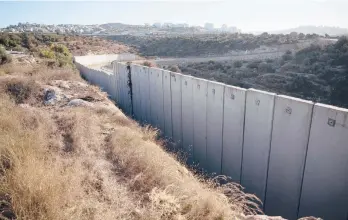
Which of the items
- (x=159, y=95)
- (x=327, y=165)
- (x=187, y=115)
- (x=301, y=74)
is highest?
(x=327, y=165)

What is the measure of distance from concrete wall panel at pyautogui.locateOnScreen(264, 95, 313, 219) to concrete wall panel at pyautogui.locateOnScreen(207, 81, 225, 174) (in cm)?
167

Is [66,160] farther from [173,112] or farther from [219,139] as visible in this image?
[173,112]

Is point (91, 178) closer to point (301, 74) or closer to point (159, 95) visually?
point (159, 95)

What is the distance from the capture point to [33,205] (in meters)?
2.92

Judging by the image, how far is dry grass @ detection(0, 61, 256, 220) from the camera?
121 inches

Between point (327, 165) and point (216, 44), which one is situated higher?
point (327, 165)

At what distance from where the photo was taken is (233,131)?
6.38 meters

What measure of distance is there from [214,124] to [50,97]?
18.2 ft

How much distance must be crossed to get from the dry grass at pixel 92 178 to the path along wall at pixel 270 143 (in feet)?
3.55

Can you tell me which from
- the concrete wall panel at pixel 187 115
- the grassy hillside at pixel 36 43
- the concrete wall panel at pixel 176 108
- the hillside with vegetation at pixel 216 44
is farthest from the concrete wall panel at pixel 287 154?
the hillside with vegetation at pixel 216 44

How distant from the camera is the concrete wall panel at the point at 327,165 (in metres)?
4.21

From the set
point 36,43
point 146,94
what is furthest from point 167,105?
point 36,43

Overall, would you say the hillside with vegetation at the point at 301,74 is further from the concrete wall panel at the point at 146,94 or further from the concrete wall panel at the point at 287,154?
the concrete wall panel at the point at 287,154

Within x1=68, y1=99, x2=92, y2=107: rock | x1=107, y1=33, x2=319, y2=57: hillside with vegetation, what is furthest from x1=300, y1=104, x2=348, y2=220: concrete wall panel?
x1=107, y1=33, x2=319, y2=57: hillside with vegetation
